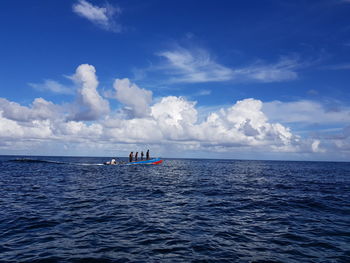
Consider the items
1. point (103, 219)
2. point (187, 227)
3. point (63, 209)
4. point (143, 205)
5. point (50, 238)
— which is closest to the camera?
point (50, 238)

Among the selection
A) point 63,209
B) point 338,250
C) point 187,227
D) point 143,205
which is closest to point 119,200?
point 143,205

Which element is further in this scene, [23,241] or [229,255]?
[23,241]

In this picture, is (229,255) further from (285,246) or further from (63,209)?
(63,209)

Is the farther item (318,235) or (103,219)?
(103,219)

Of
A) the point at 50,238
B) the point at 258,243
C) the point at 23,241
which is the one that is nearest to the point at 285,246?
the point at 258,243

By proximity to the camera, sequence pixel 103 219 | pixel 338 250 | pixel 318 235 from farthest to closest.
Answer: pixel 103 219 < pixel 318 235 < pixel 338 250

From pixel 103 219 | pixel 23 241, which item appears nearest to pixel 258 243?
pixel 103 219

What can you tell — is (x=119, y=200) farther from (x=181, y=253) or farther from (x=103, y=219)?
(x=181, y=253)

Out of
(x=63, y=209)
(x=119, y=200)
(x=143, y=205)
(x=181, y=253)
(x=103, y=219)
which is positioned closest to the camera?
(x=181, y=253)

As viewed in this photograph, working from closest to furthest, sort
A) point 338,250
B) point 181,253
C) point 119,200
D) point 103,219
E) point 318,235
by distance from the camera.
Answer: point 181,253, point 338,250, point 318,235, point 103,219, point 119,200

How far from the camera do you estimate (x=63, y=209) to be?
17.8 meters

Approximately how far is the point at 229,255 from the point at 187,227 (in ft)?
13.3

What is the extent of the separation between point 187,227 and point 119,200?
9.30 metres

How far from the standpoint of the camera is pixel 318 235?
43.2 ft
